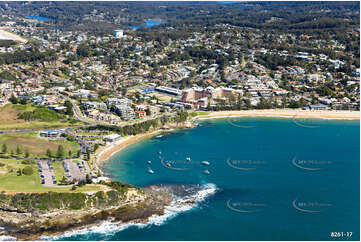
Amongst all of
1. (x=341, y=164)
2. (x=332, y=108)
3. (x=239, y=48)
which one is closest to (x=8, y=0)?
(x=239, y=48)

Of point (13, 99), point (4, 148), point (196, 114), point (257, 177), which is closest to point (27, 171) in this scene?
point (4, 148)

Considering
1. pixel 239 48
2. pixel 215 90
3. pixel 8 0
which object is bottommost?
pixel 215 90

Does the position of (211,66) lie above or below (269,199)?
above

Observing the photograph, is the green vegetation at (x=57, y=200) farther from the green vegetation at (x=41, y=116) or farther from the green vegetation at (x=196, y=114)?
the green vegetation at (x=196, y=114)

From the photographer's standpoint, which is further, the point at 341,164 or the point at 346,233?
the point at 341,164

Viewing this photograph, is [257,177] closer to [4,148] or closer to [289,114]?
[289,114]

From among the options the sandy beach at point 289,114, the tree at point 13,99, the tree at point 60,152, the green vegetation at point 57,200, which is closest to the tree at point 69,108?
the tree at point 13,99

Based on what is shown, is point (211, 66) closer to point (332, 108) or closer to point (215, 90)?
point (215, 90)
